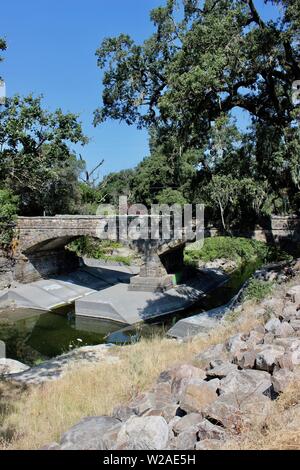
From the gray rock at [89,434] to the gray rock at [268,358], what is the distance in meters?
1.93

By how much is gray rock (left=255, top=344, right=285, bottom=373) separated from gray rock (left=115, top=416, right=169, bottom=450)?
156 centimetres

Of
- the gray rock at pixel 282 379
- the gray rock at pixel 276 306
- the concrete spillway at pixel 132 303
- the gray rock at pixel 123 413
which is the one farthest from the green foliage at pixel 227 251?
the gray rock at pixel 282 379

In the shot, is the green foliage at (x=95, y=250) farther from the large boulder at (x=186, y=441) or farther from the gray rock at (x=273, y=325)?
the large boulder at (x=186, y=441)

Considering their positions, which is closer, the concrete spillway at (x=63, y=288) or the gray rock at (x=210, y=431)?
the gray rock at (x=210, y=431)

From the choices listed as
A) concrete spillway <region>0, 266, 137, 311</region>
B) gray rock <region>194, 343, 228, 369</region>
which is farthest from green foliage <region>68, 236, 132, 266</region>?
gray rock <region>194, 343, 228, 369</region>

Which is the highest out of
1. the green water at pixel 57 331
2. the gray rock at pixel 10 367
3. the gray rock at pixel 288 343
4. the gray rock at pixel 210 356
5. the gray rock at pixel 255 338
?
the gray rock at pixel 288 343

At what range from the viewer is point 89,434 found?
480cm

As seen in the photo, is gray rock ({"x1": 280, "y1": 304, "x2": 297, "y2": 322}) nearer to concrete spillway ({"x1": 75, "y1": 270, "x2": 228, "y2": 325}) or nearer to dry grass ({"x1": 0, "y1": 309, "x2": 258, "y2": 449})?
dry grass ({"x1": 0, "y1": 309, "x2": 258, "y2": 449})

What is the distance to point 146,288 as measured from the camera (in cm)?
2464

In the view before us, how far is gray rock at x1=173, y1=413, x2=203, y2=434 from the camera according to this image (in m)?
4.43

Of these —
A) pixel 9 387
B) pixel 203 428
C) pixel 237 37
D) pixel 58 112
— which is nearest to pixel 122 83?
pixel 237 37

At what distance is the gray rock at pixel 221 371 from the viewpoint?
5610 mm

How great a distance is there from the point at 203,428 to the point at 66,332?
54.1 feet
